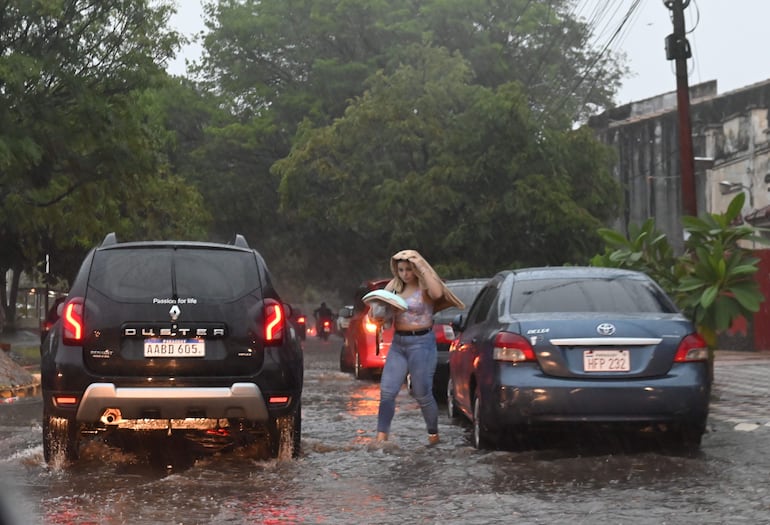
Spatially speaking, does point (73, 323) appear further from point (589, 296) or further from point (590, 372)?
point (589, 296)

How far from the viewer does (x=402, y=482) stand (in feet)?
29.7

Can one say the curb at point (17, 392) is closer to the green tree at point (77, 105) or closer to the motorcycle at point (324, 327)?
the green tree at point (77, 105)

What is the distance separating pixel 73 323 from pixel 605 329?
3754 millimetres

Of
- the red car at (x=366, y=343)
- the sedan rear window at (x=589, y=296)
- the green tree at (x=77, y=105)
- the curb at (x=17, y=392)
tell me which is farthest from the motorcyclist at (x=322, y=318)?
the sedan rear window at (x=589, y=296)

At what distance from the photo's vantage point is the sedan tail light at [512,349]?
9.96 meters

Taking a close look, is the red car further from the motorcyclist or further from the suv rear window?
the motorcyclist

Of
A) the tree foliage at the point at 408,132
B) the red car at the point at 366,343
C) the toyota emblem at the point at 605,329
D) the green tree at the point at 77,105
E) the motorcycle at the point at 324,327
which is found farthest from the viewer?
the motorcycle at the point at 324,327

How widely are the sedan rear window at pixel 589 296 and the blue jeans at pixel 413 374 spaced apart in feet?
3.26

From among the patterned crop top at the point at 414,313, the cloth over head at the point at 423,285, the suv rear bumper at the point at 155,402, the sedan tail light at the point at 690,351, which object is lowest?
the suv rear bumper at the point at 155,402

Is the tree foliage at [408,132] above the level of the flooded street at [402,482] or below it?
above

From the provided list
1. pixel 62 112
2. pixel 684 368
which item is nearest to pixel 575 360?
pixel 684 368

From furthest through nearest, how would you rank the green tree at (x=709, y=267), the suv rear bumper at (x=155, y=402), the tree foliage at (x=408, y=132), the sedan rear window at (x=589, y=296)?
1. the tree foliage at (x=408, y=132)
2. the green tree at (x=709, y=267)
3. the sedan rear window at (x=589, y=296)
4. the suv rear bumper at (x=155, y=402)

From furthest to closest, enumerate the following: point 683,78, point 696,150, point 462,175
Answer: point 696,150
point 462,175
point 683,78

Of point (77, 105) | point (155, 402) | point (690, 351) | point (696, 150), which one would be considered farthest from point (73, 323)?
point (696, 150)
